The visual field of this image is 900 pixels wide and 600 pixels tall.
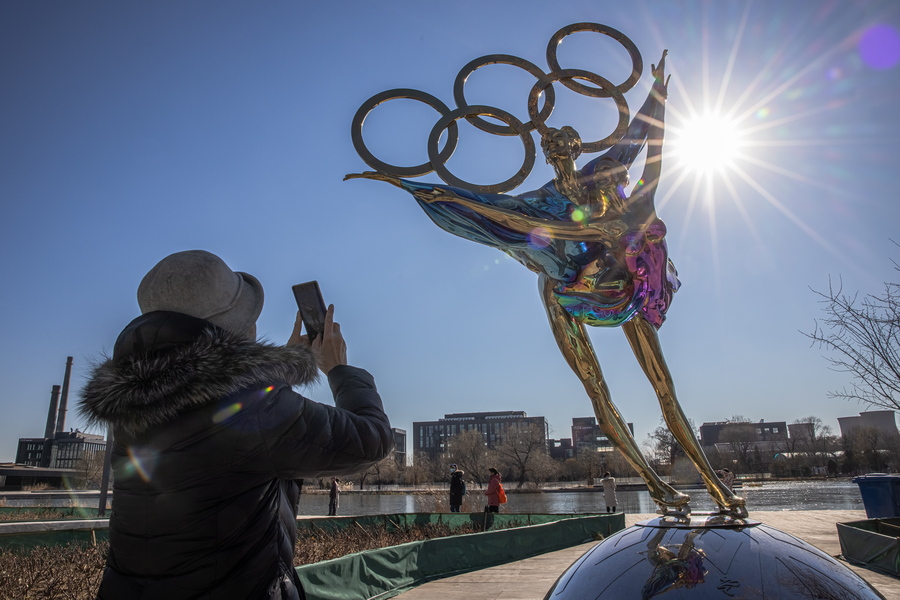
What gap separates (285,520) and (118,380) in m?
0.69

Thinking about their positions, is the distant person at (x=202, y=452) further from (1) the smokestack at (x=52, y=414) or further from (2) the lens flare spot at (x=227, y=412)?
(1) the smokestack at (x=52, y=414)

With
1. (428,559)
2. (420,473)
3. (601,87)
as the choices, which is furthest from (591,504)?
(420,473)

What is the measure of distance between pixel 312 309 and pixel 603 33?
162 inches

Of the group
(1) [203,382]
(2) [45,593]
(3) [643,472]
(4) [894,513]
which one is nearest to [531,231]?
(3) [643,472]

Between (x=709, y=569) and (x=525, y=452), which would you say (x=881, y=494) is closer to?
(x=709, y=569)

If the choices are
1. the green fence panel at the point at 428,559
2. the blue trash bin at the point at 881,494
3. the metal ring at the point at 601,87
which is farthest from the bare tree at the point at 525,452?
the metal ring at the point at 601,87

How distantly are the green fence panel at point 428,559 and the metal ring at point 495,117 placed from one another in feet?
12.3

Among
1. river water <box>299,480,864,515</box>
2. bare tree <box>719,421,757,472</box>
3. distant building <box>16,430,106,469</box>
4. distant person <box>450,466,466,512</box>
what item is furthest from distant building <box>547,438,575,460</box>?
distant person <box>450,466,466,512</box>

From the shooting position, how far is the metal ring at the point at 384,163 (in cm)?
435

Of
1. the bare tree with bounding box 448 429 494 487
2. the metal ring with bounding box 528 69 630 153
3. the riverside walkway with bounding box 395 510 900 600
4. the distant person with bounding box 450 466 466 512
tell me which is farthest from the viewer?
the bare tree with bounding box 448 429 494 487

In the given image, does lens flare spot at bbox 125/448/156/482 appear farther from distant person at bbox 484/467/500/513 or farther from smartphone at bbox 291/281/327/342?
distant person at bbox 484/467/500/513

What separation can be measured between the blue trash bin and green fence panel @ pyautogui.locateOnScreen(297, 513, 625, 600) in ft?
18.7

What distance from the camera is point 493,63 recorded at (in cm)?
497

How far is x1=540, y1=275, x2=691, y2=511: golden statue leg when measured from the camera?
3746mm
